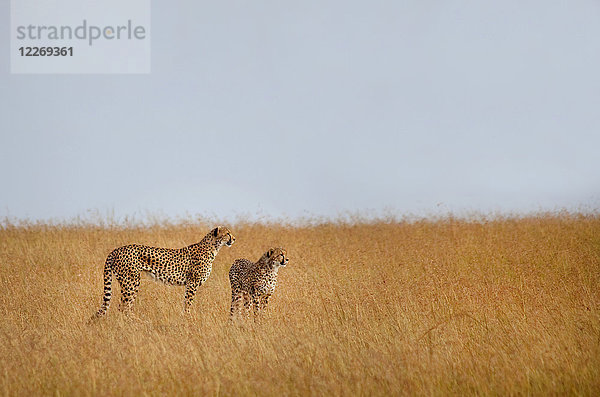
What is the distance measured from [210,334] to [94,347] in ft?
2.99

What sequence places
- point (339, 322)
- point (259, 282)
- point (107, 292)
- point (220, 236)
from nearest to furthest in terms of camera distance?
point (339, 322)
point (259, 282)
point (107, 292)
point (220, 236)

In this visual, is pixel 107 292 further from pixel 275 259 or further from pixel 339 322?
pixel 339 322

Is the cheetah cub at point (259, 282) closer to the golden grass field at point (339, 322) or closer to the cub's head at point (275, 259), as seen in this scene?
the cub's head at point (275, 259)

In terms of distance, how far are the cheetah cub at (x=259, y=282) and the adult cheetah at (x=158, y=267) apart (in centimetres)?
62

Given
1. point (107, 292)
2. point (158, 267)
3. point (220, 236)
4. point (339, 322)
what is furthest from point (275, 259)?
point (107, 292)

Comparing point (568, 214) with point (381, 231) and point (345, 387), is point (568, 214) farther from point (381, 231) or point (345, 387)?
point (345, 387)

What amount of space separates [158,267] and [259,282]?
1281 mm

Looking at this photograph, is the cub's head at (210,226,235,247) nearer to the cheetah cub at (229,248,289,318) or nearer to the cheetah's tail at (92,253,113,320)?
the cheetah cub at (229,248,289,318)

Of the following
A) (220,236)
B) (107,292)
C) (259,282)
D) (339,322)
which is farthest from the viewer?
(220,236)

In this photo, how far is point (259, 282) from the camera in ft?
21.1

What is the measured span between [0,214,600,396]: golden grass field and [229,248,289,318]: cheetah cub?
0.22 metres

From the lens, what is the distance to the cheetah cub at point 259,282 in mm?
6451

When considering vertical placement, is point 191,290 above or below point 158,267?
below

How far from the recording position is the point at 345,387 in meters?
3.98
